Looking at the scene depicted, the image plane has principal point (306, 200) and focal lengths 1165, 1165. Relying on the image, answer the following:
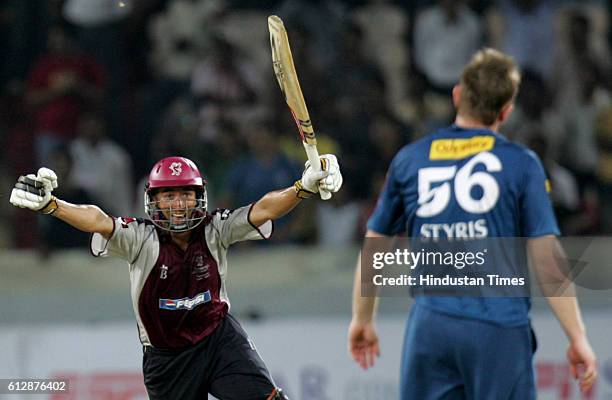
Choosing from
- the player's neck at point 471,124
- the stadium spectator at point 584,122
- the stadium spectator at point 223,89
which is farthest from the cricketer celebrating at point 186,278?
the stadium spectator at point 584,122

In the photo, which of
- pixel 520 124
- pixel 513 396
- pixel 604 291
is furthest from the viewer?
pixel 520 124

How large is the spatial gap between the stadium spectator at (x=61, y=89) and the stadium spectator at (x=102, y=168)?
5.6 inches

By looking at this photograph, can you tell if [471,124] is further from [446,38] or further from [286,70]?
[446,38]

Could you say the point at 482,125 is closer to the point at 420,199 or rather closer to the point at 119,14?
the point at 420,199

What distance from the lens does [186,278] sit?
5754 millimetres

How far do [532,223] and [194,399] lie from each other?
2078 millimetres

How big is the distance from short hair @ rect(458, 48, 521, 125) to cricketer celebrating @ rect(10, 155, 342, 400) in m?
1.07

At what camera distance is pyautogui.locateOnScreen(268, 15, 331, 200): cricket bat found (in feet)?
17.3

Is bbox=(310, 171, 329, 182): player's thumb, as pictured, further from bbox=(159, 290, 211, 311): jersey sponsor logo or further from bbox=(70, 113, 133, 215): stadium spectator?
bbox=(70, 113, 133, 215): stadium spectator

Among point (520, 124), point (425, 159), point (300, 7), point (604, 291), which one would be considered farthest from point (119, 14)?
point (425, 159)

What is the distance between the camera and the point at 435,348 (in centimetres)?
480

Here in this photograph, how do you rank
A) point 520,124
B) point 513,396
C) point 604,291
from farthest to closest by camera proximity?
1. point 520,124
2. point 604,291
3. point 513,396

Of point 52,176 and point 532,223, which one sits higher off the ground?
point 52,176

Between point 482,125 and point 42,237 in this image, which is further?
point 42,237
